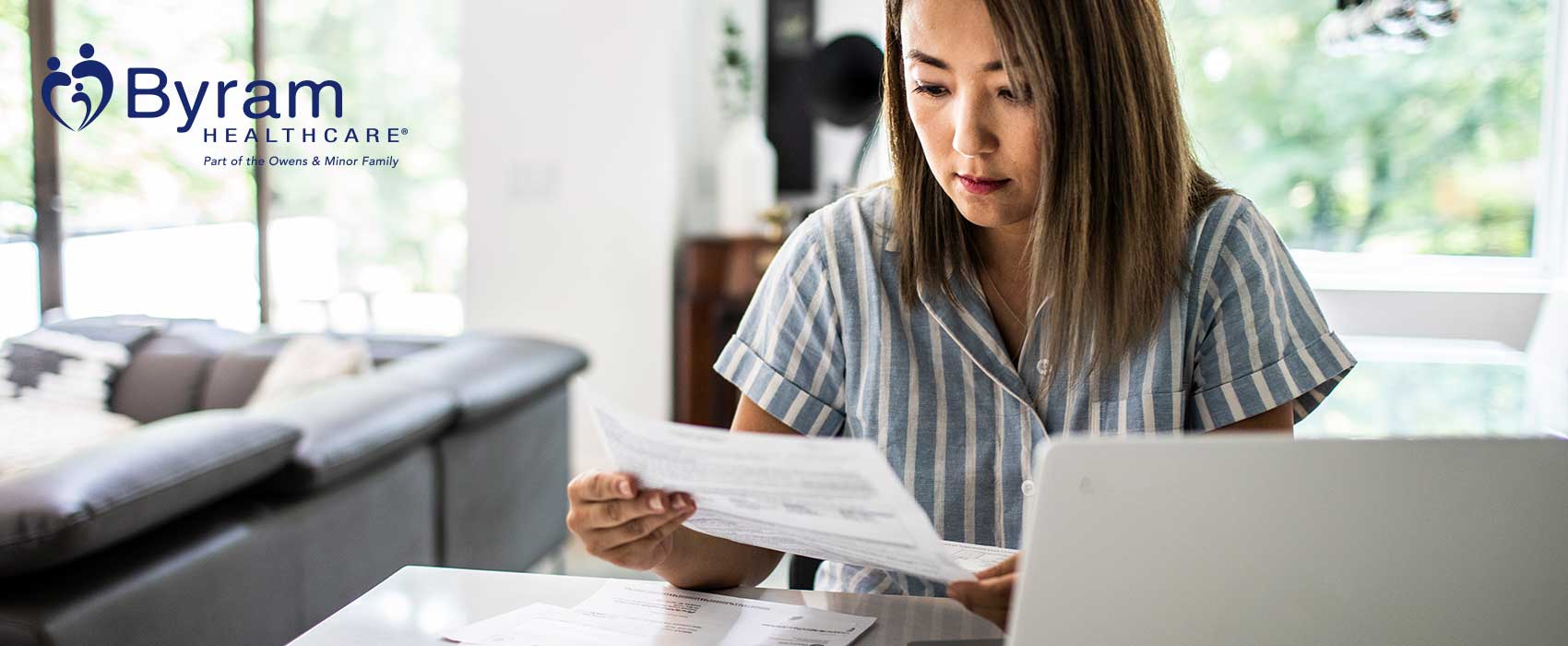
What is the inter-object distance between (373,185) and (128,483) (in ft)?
12.9

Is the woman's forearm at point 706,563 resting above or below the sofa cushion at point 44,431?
above

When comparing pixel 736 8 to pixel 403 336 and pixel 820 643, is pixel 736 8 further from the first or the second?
pixel 820 643

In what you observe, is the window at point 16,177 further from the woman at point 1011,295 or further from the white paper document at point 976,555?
the white paper document at point 976,555

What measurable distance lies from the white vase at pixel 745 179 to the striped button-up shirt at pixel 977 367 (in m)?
2.66

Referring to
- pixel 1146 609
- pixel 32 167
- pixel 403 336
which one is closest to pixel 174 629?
pixel 1146 609

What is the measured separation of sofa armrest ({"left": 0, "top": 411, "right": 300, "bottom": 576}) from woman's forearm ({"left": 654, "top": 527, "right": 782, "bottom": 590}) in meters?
0.75

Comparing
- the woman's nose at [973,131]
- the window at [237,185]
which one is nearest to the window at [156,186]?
the window at [237,185]

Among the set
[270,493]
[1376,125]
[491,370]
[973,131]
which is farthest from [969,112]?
[1376,125]

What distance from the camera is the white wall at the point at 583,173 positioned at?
3924 millimetres

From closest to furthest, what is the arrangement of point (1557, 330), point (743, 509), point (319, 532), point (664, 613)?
1. point (743, 509)
2. point (664, 613)
3. point (319, 532)
4. point (1557, 330)

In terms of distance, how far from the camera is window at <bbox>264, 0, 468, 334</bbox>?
15.3ft

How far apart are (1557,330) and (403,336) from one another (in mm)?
3016

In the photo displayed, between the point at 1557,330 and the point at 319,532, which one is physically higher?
the point at 1557,330

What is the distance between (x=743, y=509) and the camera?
2.61ft
